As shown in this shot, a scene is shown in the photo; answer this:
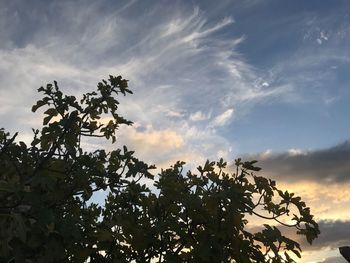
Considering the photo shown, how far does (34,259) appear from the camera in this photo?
209 inches

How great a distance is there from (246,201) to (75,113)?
2333 millimetres

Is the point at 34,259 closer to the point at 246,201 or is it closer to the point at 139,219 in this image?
the point at 139,219

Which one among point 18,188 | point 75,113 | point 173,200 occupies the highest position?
point 75,113

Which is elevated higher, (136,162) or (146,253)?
(136,162)

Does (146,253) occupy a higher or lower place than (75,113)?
lower

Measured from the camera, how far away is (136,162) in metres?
5.81

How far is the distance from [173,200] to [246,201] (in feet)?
4.06

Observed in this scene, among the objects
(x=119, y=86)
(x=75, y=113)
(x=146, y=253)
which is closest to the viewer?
(x=75, y=113)

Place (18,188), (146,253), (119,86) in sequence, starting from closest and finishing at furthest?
(18,188)
(119,86)
(146,253)

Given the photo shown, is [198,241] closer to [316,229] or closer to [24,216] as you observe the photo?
[316,229]

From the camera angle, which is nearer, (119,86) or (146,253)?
(119,86)

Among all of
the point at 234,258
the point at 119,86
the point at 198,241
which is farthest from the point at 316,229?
the point at 119,86

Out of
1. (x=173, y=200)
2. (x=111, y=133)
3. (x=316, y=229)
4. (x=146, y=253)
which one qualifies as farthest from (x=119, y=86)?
(x=316, y=229)

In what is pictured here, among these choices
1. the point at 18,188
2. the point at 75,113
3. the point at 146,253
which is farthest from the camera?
the point at 146,253
